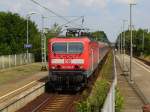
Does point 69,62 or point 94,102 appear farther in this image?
point 69,62

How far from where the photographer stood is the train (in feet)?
89.2

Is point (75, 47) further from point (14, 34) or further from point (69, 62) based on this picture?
point (14, 34)

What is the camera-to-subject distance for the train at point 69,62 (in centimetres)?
2719

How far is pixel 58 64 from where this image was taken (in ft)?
89.5

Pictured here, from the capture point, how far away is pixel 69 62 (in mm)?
27250

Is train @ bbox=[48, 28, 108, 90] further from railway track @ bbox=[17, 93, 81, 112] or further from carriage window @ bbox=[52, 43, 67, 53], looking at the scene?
railway track @ bbox=[17, 93, 81, 112]

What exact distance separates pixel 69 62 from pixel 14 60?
110 feet

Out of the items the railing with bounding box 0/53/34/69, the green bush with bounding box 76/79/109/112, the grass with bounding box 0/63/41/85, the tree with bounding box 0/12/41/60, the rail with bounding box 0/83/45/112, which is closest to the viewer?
the green bush with bounding box 76/79/109/112

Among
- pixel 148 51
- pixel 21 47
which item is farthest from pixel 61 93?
pixel 148 51

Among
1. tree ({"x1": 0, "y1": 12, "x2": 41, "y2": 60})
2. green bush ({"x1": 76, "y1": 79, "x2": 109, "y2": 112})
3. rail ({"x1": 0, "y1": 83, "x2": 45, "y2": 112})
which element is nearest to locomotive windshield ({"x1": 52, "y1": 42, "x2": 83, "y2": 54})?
rail ({"x1": 0, "y1": 83, "x2": 45, "y2": 112})

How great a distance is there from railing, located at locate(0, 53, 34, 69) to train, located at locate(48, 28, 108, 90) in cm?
2609

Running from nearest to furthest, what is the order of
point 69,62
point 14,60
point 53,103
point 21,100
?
point 21,100, point 53,103, point 69,62, point 14,60

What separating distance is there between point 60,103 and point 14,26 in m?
50.7

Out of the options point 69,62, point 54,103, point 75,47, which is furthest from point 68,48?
point 54,103
